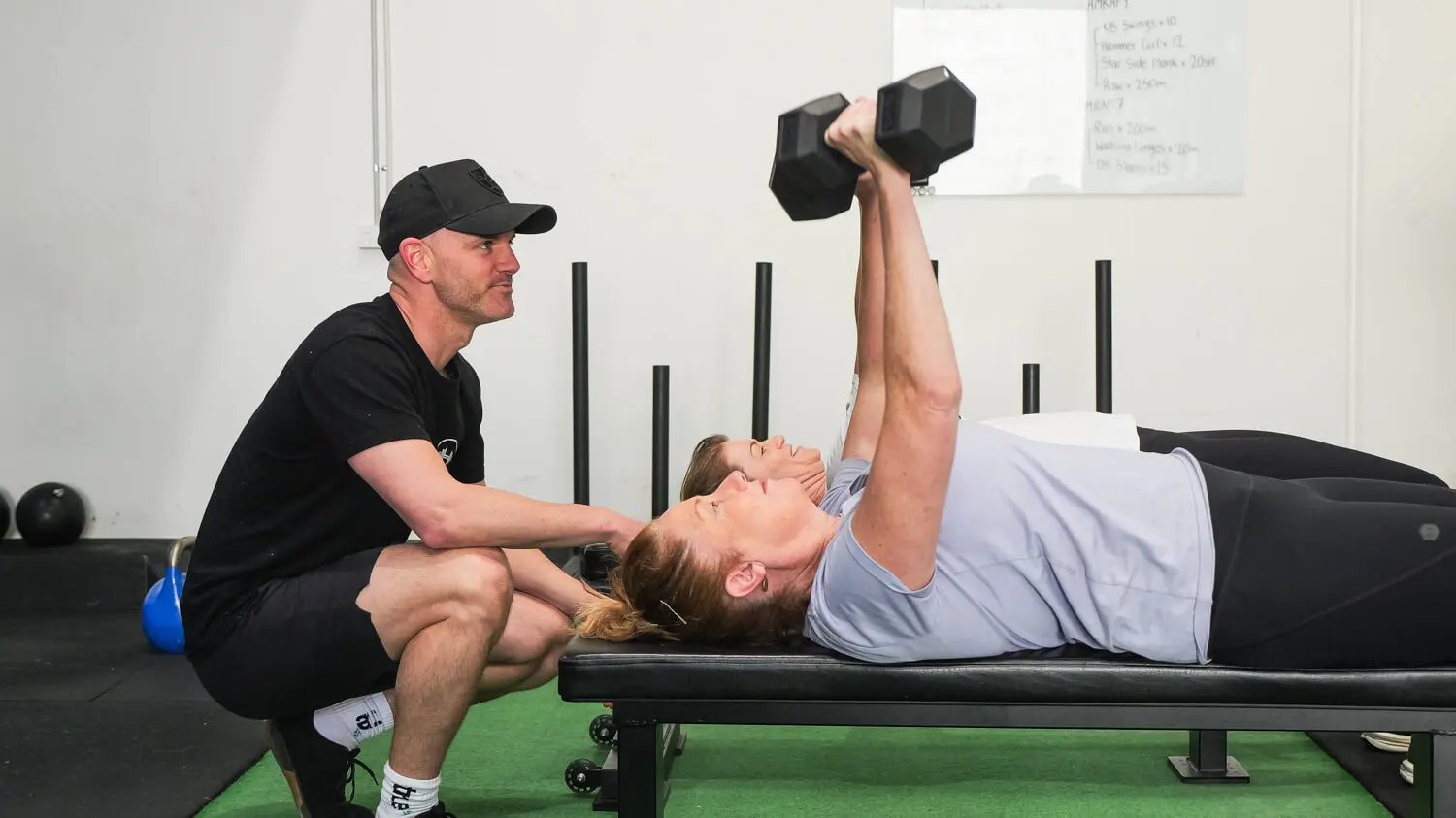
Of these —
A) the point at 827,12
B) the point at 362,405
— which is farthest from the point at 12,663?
the point at 827,12

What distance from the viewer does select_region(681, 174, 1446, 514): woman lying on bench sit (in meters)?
1.95

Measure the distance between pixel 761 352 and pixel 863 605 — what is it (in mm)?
1926

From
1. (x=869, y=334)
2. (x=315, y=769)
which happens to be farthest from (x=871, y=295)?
(x=315, y=769)

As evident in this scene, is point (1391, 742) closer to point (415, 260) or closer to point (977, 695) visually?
point (977, 695)

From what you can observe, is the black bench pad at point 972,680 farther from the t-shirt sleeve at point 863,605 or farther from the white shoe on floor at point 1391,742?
the white shoe on floor at point 1391,742

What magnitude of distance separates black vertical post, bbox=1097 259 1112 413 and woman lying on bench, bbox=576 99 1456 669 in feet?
5.63

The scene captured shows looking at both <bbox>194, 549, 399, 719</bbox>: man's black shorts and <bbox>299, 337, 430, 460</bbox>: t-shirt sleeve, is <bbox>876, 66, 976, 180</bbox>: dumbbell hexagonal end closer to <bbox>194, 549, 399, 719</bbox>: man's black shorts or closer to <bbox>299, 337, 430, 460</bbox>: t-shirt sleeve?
<bbox>299, 337, 430, 460</bbox>: t-shirt sleeve

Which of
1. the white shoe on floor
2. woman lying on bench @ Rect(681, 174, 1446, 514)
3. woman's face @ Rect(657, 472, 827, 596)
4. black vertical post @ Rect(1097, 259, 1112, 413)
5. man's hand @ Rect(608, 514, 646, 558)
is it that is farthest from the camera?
black vertical post @ Rect(1097, 259, 1112, 413)

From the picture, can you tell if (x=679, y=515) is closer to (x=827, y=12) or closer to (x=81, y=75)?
(x=827, y=12)

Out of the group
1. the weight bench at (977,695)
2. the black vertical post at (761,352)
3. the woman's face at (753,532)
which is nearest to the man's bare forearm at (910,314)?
the woman's face at (753,532)

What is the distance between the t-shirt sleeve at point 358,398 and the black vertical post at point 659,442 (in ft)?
5.09

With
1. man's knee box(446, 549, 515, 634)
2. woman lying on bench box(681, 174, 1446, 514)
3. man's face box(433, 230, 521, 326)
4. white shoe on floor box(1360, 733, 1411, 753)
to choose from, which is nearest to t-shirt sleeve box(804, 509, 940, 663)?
woman lying on bench box(681, 174, 1446, 514)

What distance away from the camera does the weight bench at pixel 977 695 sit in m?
1.51

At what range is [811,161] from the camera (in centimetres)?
157
